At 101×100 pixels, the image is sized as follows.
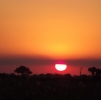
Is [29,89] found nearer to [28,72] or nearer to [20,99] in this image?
[20,99]

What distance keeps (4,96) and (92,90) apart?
15212 millimetres

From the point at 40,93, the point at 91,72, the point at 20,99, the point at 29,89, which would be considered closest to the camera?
the point at 20,99

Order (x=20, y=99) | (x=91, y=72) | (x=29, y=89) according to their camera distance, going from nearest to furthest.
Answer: (x=20, y=99), (x=29, y=89), (x=91, y=72)

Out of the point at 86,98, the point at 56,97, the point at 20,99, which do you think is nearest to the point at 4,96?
the point at 20,99

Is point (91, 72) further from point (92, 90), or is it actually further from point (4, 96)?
point (4, 96)

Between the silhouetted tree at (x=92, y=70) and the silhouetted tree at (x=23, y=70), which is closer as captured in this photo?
the silhouetted tree at (x=92, y=70)

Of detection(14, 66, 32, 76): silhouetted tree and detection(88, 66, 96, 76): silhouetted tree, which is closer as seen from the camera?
detection(88, 66, 96, 76): silhouetted tree

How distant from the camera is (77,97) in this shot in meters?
48.0

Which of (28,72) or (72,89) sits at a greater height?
(28,72)

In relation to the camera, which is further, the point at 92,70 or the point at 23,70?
the point at 23,70

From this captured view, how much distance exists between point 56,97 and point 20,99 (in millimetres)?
4791

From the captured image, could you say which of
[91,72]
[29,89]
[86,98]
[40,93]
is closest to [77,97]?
[86,98]

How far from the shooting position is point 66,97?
48156mm

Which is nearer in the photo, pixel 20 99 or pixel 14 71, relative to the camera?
pixel 20 99
